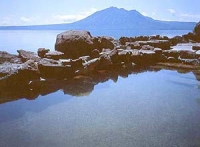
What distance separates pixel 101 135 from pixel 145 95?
155 inches

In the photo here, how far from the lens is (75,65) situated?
1317cm

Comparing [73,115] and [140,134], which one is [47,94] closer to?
[73,115]

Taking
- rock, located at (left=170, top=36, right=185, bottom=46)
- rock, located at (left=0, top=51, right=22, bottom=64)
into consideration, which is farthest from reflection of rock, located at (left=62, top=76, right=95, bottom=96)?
rock, located at (left=170, top=36, right=185, bottom=46)

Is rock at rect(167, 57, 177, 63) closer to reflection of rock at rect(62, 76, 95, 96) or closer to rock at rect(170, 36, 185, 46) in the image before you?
reflection of rock at rect(62, 76, 95, 96)

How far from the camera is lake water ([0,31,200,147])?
595cm

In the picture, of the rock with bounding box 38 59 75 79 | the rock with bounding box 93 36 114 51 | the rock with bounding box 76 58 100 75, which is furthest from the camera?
the rock with bounding box 93 36 114 51

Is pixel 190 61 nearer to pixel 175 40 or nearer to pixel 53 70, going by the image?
pixel 53 70

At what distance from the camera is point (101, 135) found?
6.20 meters

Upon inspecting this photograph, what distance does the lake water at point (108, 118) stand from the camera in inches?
234

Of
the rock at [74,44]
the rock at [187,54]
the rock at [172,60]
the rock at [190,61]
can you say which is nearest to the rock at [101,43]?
the rock at [74,44]

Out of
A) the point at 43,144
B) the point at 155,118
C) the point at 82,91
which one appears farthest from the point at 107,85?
the point at 43,144

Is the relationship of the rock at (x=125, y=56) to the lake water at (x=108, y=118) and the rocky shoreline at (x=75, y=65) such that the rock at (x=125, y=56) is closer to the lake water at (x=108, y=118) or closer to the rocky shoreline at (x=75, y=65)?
the rocky shoreline at (x=75, y=65)

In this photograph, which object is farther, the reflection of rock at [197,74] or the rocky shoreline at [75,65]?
the reflection of rock at [197,74]

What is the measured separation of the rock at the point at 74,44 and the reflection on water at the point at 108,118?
17.9 ft
